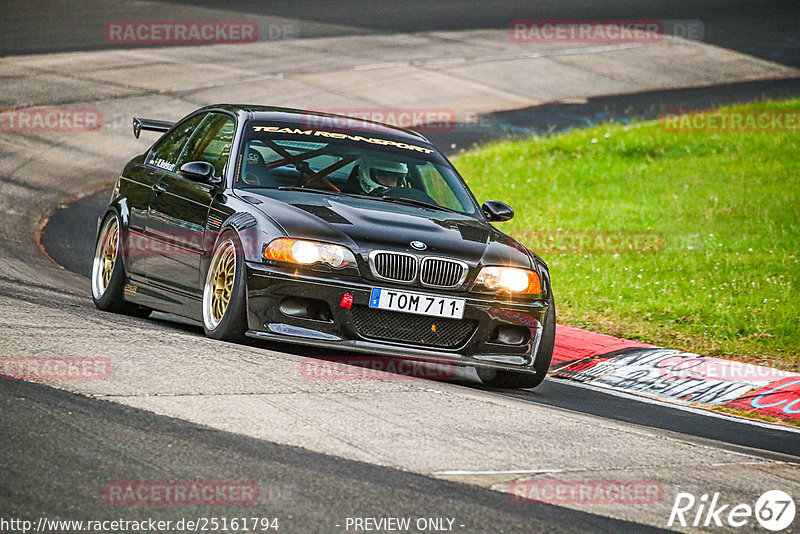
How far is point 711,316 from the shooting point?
1092 centimetres

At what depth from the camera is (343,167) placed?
27.8ft

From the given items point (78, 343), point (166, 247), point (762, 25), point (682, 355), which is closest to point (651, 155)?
point (682, 355)

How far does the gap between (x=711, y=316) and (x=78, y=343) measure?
241 inches

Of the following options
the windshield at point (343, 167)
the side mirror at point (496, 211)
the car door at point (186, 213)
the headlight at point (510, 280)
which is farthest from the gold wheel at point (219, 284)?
the side mirror at point (496, 211)

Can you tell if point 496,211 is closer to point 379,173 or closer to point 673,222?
point 379,173

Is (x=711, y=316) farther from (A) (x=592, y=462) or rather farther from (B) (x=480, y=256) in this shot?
(A) (x=592, y=462)

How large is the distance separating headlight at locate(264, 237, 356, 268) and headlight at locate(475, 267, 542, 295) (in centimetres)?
82

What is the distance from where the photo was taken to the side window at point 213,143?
8.59 metres

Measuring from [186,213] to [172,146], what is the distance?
1235 millimetres

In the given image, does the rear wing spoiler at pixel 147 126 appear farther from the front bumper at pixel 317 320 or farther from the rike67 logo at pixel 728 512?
the rike67 logo at pixel 728 512

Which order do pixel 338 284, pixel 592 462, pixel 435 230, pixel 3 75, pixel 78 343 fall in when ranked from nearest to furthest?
1. pixel 592 462
2. pixel 78 343
3. pixel 338 284
4. pixel 435 230
5. pixel 3 75

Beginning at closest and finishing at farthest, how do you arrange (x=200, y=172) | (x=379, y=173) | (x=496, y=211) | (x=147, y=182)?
(x=200, y=172) < (x=379, y=173) < (x=496, y=211) < (x=147, y=182)

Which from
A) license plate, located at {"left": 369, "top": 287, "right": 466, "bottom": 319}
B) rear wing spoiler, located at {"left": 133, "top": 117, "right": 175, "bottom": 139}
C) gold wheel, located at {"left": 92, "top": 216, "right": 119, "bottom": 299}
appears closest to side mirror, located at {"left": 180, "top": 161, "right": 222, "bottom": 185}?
gold wheel, located at {"left": 92, "top": 216, "right": 119, "bottom": 299}

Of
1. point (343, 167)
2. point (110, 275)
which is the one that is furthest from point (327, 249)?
point (110, 275)
